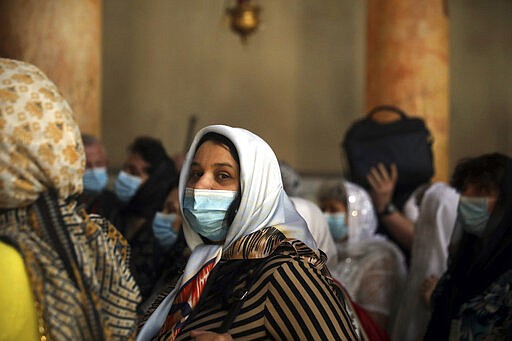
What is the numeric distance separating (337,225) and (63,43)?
7.20 ft

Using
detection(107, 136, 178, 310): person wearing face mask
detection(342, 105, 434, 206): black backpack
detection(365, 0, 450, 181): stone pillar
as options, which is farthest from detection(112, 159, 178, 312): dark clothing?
detection(365, 0, 450, 181): stone pillar

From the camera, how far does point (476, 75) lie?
11633mm

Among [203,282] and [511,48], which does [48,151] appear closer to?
[203,282]

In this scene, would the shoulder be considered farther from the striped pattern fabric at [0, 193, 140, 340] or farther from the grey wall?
the grey wall

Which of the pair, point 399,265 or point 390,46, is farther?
point 390,46

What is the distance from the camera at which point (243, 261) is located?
2719mm

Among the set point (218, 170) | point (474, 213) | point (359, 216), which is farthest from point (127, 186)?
point (218, 170)

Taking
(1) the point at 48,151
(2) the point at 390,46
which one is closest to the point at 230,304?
(1) the point at 48,151

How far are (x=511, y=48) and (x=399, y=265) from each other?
7807 mm

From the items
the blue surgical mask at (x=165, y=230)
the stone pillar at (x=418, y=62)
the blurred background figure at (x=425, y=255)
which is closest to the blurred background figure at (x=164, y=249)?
the blue surgical mask at (x=165, y=230)

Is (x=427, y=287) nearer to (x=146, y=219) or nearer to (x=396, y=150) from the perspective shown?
(x=146, y=219)

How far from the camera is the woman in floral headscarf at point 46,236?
2043 millimetres

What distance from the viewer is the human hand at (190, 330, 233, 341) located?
8.30ft

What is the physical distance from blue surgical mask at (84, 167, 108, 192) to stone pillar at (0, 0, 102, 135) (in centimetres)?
72
